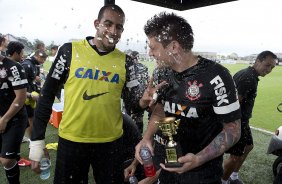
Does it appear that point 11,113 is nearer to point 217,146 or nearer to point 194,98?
point 194,98

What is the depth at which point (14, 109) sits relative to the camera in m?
4.01

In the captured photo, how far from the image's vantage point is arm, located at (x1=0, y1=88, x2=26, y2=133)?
3.98 m

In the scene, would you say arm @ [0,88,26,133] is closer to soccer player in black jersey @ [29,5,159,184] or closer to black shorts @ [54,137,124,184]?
soccer player in black jersey @ [29,5,159,184]

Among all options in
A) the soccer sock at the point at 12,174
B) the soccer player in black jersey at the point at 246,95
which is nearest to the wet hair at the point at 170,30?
the soccer player in black jersey at the point at 246,95

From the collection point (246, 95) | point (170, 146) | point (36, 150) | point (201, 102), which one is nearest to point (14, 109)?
point (36, 150)

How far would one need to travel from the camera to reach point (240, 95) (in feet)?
14.2

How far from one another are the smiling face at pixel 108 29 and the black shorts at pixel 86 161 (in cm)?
101

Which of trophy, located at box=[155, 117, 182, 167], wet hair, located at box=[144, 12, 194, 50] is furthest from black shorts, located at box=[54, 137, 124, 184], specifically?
wet hair, located at box=[144, 12, 194, 50]

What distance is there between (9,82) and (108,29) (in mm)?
2027

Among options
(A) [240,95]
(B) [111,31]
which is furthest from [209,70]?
(A) [240,95]

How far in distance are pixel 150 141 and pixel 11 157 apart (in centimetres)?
245

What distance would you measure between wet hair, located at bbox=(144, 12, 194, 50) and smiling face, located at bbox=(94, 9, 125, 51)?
0.62 metres

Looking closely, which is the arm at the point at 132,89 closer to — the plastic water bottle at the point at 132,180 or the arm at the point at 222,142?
the plastic water bottle at the point at 132,180

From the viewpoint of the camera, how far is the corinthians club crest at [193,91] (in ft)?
7.06
